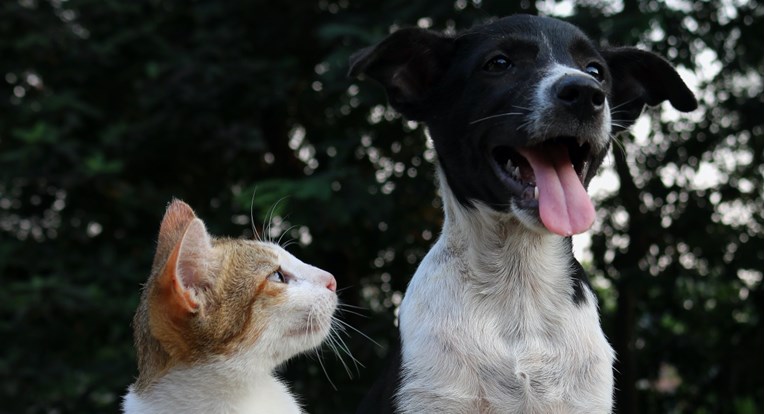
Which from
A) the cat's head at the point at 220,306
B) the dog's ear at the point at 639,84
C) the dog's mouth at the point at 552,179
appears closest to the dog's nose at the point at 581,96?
the dog's mouth at the point at 552,179

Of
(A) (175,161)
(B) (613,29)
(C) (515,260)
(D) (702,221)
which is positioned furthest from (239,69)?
(C) (515,260)

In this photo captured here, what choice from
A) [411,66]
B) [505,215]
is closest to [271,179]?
[411,66]

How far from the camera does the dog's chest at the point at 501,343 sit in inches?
116

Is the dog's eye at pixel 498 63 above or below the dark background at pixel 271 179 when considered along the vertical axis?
above

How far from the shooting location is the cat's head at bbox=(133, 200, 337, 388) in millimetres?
2816

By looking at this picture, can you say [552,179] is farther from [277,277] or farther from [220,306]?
[220,306]

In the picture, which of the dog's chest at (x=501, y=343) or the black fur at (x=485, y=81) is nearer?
the dog's chest at (x=501, y=343)

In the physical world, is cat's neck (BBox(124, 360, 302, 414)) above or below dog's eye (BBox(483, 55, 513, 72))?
below

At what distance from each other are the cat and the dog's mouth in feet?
2.26

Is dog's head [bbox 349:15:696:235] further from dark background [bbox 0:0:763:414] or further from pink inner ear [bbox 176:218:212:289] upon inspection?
dark background [bbox 0:0:763:414]

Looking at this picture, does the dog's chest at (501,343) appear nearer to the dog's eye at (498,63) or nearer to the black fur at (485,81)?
the black fur at (485,81)

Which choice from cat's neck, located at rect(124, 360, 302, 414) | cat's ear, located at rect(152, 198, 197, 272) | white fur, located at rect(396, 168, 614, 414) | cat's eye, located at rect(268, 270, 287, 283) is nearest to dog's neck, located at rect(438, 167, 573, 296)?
white fur, located at rect(396, 168, 614, 414)

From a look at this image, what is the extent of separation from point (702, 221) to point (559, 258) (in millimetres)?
3995

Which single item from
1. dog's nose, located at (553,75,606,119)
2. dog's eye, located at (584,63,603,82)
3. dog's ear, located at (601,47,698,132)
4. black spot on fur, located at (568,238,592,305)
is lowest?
black spot on fur, located at (568,238,592,305)
